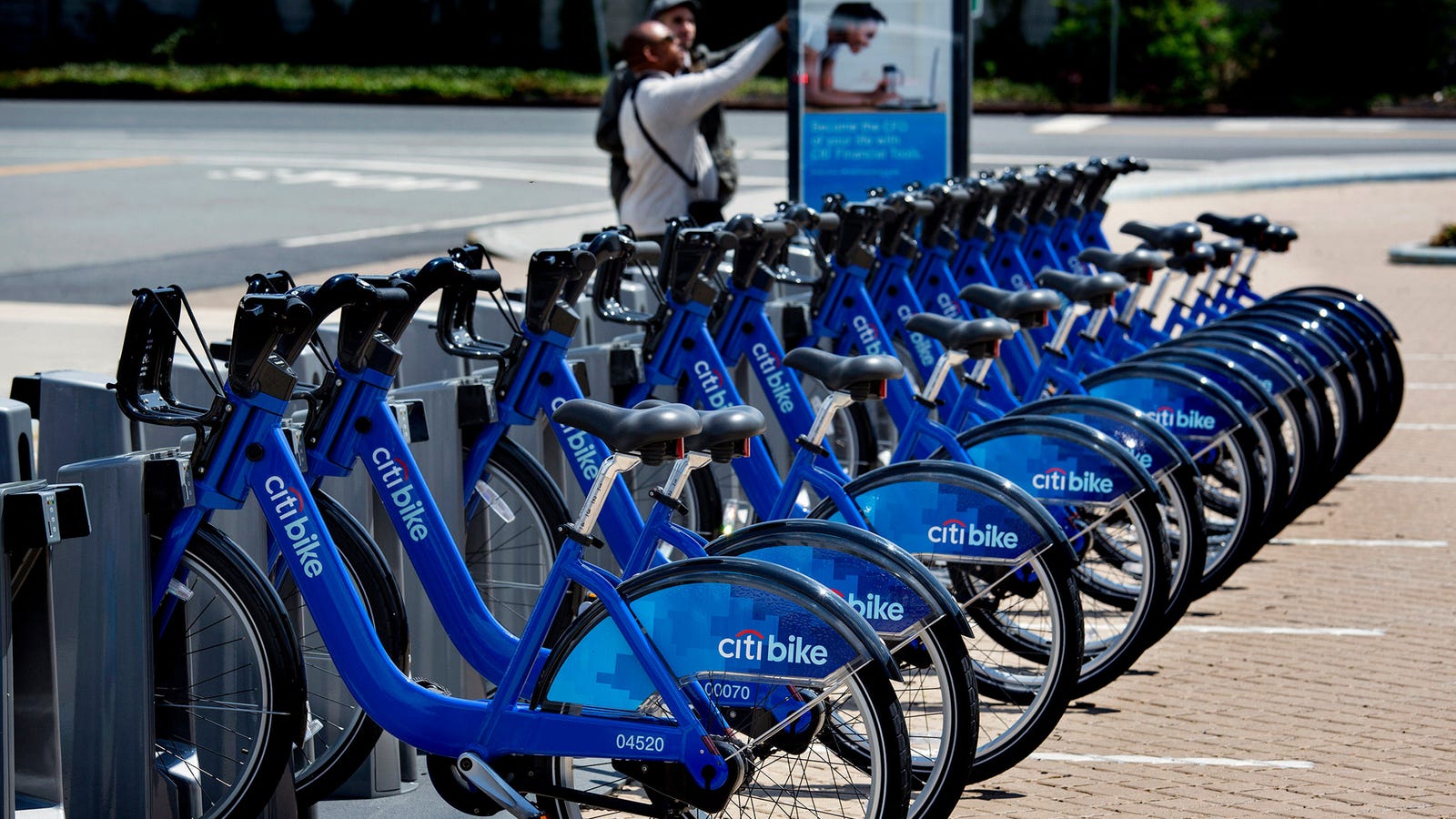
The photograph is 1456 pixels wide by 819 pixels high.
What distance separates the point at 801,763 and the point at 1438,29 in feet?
136

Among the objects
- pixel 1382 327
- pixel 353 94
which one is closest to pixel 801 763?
pixel 1382 327

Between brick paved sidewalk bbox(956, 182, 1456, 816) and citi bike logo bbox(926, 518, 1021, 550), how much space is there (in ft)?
2.04

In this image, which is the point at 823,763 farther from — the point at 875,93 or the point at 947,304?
the point at 875,93

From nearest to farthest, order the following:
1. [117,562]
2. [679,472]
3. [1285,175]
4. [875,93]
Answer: [679,472]
[117,562]
[875,93]
[1285,175]

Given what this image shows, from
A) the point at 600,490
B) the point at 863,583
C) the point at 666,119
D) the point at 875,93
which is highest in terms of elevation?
the point at 875,93

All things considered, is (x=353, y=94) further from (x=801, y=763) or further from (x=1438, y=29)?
(x=801, y=763)

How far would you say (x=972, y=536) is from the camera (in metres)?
4.52

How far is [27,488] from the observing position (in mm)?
3410

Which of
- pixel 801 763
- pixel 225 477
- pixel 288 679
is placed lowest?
→ pixel 801 763

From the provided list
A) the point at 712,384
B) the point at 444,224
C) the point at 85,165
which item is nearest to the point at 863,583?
the point at 712,384

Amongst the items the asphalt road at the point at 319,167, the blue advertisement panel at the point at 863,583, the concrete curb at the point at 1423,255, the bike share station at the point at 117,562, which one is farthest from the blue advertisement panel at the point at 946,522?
the concrete curb at the point at 1423,255

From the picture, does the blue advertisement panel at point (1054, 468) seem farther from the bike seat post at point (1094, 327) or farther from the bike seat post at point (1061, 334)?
the bike seat post at point (1094, 327)

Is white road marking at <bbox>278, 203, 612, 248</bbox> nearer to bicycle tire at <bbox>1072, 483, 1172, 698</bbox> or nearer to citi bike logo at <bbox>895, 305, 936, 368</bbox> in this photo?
citi bike logo at <bbox>895, 305, 936, 368</bbox>

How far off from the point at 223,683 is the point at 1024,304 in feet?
8.61
